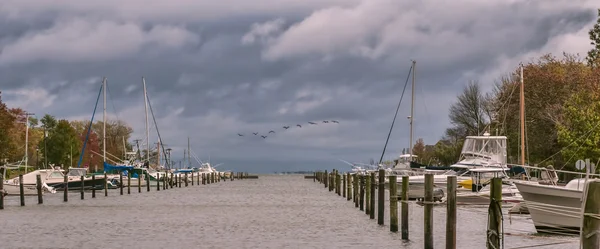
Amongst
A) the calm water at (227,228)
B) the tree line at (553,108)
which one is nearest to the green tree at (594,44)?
the tree line at (553,108)

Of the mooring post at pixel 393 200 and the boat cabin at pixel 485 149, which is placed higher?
the boat cabin at pixel 485 149

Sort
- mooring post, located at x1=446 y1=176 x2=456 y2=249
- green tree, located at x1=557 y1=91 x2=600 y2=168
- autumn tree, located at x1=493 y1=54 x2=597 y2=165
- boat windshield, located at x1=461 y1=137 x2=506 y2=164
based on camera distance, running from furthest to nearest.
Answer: autumn tree, located at x1=493 y1=54 x2=597 y2=165 < boat windshield, located at x1=461 y1=137 x2=506 y2=164 < green tree, located at x1=557 y1=91 x2=600 y2=168 < mooring post, located at x1=446 y1=176 x2=456 y2=249

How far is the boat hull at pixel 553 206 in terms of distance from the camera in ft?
103

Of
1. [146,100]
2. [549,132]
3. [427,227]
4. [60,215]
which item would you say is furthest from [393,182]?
[146,100]

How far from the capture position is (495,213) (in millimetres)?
22750

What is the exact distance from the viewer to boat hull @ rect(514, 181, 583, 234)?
31422 millimetres

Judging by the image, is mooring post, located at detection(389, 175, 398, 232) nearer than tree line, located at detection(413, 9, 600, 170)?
Yes

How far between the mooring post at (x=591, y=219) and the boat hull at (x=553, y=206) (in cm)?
1381

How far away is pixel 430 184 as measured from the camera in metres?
26.6

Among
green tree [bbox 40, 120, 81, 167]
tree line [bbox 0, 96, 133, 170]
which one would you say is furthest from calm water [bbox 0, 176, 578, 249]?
green tree [bbox 40, 120, 81, 167]

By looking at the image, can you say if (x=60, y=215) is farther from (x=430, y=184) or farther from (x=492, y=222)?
(x=492, y=222)

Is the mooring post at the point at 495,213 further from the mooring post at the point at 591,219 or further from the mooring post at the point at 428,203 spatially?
the mooring post at the point at 591,219

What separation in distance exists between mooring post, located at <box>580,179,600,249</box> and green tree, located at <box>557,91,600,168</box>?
62844 mm

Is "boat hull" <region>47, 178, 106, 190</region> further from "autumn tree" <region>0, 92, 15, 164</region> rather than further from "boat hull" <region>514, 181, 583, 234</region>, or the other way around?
"boat hull" <region>514, 181, 583, 234</region>
